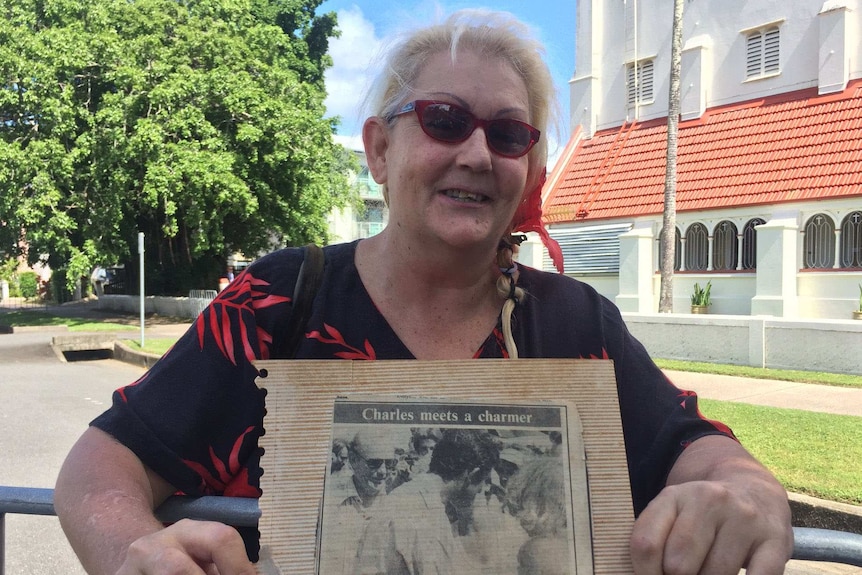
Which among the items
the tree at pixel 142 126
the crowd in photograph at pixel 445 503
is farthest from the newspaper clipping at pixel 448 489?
the tree at pixel 142 126

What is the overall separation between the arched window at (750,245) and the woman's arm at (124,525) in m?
16.4

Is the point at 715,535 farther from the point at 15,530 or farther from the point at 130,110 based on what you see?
the point at 130,110

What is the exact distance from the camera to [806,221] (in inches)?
586

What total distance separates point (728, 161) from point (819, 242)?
2.96 m

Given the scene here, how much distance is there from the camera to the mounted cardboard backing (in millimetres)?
1060

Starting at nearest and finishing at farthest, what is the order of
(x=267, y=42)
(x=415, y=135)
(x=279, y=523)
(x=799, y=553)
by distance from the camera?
(x=279, y=523) < (x=799, y=553) < (x=415, y=135) < (x=267, y=42)

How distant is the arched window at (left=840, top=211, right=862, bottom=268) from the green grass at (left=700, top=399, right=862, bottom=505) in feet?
26.1

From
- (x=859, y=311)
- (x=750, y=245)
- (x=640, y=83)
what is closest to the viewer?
(x=859, y=311)

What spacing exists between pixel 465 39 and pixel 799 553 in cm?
126

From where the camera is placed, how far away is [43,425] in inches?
320

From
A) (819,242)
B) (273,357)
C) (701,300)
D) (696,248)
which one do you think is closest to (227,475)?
(273,357)

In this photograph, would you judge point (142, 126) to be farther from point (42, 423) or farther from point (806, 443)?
point (806, 443)

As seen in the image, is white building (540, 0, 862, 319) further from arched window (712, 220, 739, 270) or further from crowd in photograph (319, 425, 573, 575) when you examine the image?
crowd in photograph (319, 425, 573, 575)

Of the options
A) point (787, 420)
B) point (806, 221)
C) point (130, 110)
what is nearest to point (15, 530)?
point (787, 420)
